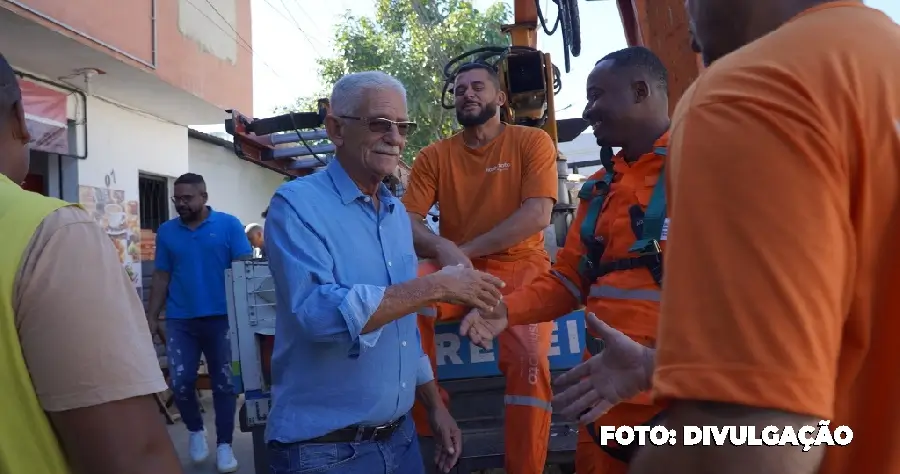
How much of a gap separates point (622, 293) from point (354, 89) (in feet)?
3.88

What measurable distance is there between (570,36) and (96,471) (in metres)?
4.79

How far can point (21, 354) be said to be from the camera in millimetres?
1131

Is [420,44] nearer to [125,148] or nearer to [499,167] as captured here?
[125,148]

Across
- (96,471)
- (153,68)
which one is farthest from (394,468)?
(153,68)

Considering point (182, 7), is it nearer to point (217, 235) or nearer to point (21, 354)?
point (217, 235)

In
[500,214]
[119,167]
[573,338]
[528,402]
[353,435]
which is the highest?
[119,167]

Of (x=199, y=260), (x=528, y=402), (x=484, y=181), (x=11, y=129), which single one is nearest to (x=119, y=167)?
(x=199, y=260)

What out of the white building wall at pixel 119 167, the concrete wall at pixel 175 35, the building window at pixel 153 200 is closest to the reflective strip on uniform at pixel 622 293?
the concrete wall at pixel 175 35

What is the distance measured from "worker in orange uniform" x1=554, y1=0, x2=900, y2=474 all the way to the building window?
33.8ft

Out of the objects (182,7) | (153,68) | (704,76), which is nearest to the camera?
(704,76)

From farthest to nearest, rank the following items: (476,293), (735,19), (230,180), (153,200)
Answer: (230,180) → (153,200) → (476,293) → (735,19)

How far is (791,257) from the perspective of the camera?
79 cm

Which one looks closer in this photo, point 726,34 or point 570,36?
point 726,34

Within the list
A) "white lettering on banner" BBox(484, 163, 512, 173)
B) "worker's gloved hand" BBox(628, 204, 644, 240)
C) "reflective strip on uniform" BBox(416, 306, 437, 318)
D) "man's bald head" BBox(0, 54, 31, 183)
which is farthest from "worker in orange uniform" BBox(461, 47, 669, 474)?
"man's bald head" BBox(0, 54, 31, 183)
